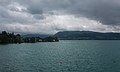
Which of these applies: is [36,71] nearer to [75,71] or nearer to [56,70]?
[56,70]

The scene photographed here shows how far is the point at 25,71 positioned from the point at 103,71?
27.8 m

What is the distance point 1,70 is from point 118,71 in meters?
41.6

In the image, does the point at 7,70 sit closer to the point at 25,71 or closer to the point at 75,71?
the point at 25,71

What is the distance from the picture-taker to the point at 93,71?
71188 millimetres

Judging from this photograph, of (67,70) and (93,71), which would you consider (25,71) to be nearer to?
(67,70)

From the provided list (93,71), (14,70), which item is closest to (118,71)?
(93,71)

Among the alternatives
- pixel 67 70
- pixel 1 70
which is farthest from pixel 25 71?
pixel 67 70

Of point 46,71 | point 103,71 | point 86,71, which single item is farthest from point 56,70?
point 103,71

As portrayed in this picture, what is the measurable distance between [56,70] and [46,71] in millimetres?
4008

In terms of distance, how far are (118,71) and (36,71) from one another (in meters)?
29.3

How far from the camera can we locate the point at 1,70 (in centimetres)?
7012

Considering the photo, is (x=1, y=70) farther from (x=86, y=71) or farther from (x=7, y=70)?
(x=86, y=71)

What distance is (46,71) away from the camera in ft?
234

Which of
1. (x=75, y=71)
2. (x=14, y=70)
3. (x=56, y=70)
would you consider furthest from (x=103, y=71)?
(x=14, y=70)
